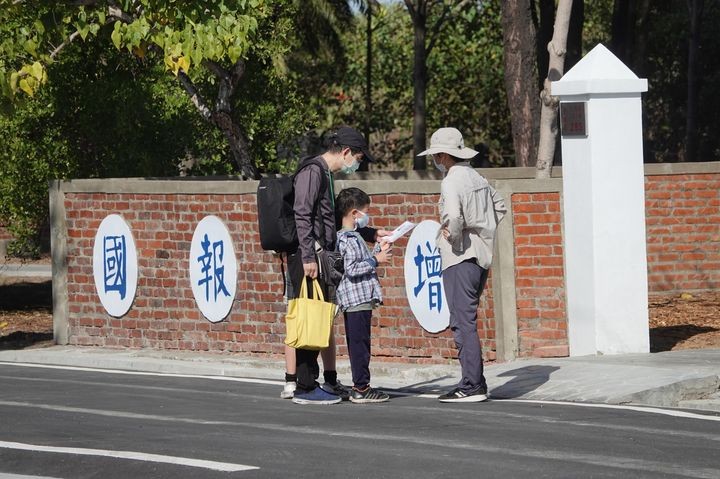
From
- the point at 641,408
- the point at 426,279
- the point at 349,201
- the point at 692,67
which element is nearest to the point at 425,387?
the point at 426,279

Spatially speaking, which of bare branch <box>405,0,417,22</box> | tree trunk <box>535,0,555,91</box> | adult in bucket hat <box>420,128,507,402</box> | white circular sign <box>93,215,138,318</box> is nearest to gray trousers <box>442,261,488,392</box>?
adult in bucket hat <box>420,128,507,402</box>

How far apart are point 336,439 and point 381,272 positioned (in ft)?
16.1

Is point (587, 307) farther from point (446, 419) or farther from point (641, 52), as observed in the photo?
point (641, 52)

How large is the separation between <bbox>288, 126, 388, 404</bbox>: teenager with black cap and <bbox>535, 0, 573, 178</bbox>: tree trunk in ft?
14.5

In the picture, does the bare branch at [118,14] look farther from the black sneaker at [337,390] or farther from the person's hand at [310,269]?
the person's hand at [310,269]

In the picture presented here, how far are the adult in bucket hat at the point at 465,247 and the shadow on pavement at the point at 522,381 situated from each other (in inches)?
23.1

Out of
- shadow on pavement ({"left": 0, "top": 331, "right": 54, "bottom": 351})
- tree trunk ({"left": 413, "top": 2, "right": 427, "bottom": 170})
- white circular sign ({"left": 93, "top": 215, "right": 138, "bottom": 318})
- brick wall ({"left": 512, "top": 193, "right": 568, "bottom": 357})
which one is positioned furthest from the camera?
tree trunk ({"left": 413, "top": 2, "right": 427, "bottom": 170})

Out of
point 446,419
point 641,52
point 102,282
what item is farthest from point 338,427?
point 641,52

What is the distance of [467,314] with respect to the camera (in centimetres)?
980

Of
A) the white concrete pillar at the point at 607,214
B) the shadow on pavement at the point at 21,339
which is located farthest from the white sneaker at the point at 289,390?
the shadow on pavement at the point at 21,339

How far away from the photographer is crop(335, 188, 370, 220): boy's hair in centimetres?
1002

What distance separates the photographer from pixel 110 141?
754 inches

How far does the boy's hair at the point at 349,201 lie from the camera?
1002 centimetres

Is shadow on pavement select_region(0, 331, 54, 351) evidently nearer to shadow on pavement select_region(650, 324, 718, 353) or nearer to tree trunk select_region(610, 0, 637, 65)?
shadow on pavement select_region(650, 324, 718, 353)
